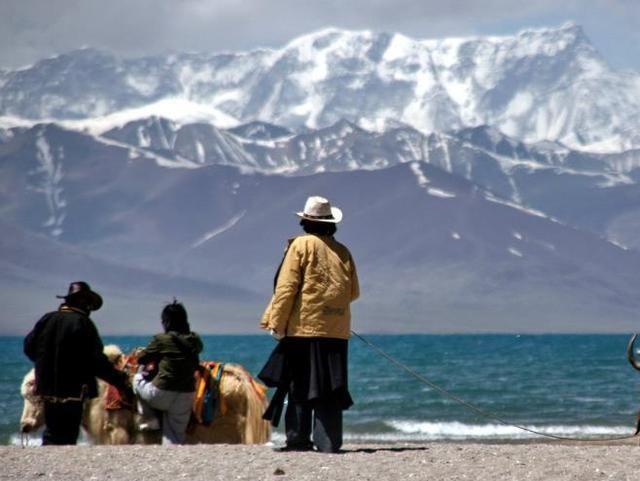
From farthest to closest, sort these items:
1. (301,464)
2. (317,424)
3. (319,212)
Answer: (319,212) < (317,424) < (301,464)

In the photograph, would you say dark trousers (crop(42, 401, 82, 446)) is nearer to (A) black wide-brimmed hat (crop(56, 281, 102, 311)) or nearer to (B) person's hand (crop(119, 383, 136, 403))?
(B) person's hand (crop(119, 383, 136, 403))

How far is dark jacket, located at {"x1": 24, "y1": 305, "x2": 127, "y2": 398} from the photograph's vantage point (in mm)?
10305

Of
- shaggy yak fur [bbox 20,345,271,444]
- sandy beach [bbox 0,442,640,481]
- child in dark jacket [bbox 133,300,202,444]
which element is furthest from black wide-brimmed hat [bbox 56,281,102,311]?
sandy beach [bbox 0,442,640,481]

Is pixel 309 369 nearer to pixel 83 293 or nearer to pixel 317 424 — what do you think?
pixel 317 424

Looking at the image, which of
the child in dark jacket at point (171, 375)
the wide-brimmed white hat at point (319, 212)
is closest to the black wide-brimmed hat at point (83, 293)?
the child in dark jacket at point (171, 375)

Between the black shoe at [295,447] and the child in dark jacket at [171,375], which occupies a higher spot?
the child in dark jacket at [171,375]

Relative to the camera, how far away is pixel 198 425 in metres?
11.1

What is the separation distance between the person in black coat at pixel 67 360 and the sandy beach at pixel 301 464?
57 centimetres

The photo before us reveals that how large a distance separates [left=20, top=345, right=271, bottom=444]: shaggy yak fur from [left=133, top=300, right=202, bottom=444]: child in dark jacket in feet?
0.40

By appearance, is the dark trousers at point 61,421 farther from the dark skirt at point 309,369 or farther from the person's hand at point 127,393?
the dark skirt at point 309,369

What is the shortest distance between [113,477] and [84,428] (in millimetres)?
2264

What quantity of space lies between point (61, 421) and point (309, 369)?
71.7 inches

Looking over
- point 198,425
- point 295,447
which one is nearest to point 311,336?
point 295,447

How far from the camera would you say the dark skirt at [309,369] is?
379 inches
